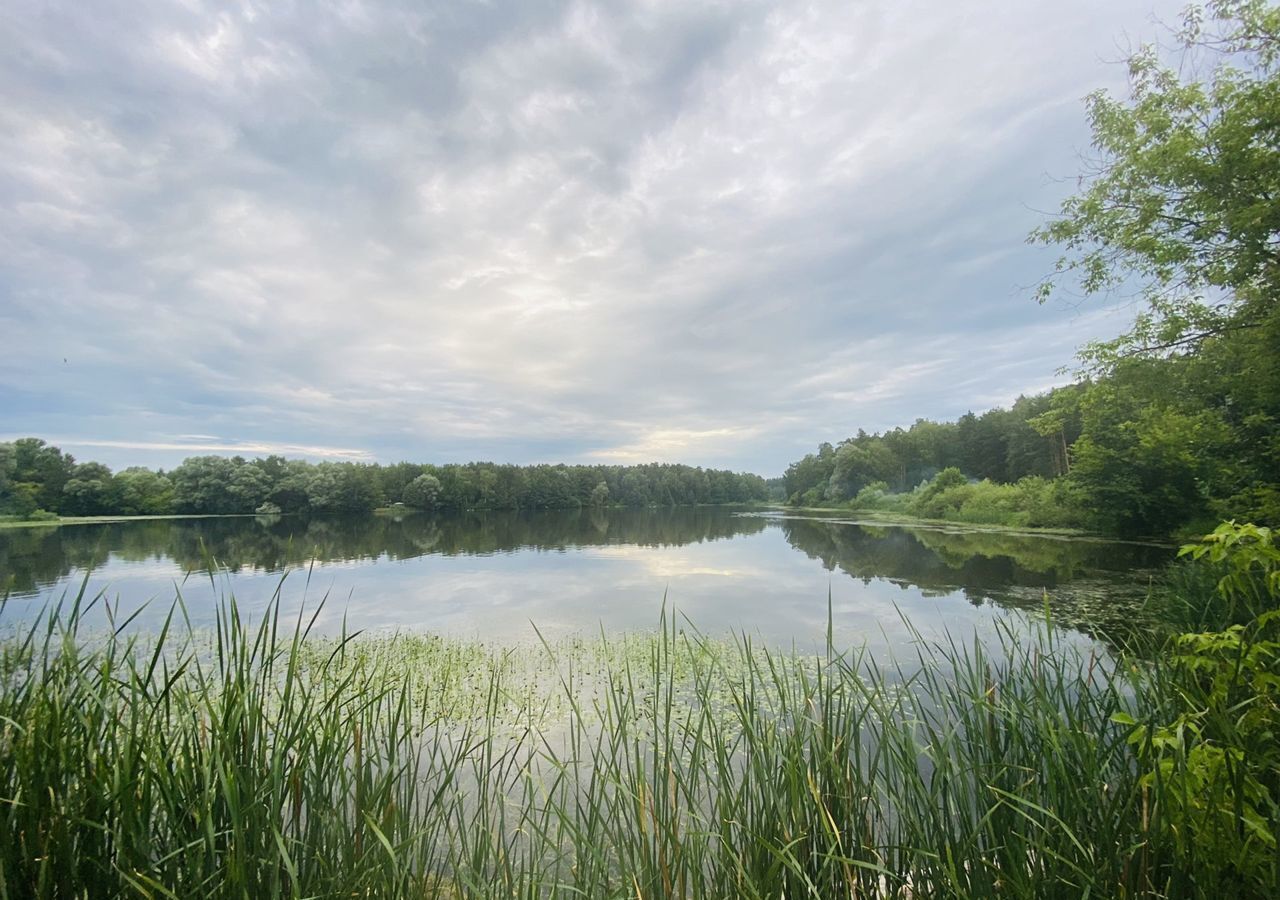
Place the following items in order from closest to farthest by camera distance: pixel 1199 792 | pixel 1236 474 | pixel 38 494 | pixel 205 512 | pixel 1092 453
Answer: pixel 1199 792
pixel 1236 474
pixel 1092 453
pixel 38 494
pixel 205 512

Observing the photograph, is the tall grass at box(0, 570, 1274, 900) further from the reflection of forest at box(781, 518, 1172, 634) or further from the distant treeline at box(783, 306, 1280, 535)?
the distant treeline at box(783, 306, 1280, 535)

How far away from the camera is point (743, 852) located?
205 centimetres

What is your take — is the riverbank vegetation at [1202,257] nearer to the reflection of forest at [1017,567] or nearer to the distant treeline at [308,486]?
the reflection of forest at [1017,567]

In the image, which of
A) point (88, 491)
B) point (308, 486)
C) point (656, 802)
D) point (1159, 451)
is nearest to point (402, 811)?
point (656, 802)

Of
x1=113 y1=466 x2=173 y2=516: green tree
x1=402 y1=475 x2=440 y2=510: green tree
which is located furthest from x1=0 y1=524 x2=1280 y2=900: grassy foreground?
x1=402 y1=475 x2=440 y2=510: green tree

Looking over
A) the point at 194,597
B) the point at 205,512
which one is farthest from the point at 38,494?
the point at 194,597

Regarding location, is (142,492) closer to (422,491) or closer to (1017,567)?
(422,491)

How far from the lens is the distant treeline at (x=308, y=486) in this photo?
37.0 meters

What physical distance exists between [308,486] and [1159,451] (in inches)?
2461

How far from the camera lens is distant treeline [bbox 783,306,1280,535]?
9922 mm

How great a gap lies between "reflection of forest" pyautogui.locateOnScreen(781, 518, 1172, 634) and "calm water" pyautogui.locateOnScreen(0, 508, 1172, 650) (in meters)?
0.06

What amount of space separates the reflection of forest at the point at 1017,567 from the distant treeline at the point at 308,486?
43550 mm

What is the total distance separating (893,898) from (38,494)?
53.3 m

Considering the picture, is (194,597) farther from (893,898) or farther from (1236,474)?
(1236,474)
